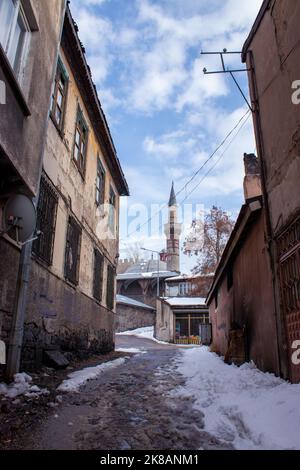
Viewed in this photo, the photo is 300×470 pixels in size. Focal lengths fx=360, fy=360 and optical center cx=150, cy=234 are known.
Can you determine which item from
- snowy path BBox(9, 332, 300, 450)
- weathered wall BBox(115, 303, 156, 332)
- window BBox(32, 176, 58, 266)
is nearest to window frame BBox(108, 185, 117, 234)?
window BBox(32, 176, 58, 266)

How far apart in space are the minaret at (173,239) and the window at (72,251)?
42.4 m

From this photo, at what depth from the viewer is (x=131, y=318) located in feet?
123

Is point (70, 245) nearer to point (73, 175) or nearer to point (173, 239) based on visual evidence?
point (73, 175)

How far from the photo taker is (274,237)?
17.8ft

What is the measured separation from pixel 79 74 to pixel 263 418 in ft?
30.2

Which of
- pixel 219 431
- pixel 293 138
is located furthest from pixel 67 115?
pixel 219 431

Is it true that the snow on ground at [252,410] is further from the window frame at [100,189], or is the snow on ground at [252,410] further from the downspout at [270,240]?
the window frame at [100,189]

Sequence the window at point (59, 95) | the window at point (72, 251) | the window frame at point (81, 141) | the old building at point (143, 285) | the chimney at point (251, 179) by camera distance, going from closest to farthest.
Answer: the window at point (59, 95)
the window at point (72, 251)
the window frame at point (81, 141)
the chimney at point (251, 179)
the old building at point (143, 285)

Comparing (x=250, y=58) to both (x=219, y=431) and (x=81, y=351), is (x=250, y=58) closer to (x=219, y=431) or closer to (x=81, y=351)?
(x=219, y=431)

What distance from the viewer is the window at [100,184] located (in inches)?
472

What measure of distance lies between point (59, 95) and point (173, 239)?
47282 mm

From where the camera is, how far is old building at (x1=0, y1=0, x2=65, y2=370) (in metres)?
4.81
